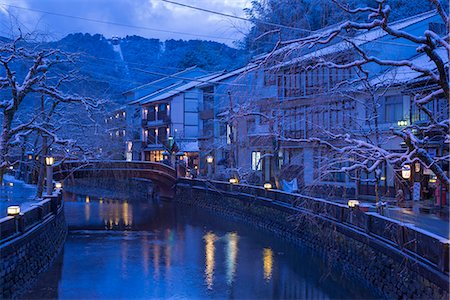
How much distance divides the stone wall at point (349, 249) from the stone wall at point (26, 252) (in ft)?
30.2

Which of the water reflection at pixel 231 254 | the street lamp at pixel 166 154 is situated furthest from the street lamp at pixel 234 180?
the street lamp at pixel 166 154

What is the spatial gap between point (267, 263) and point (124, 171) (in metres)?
21.9

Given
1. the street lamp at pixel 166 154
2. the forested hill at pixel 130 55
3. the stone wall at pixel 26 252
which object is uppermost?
the forested hill at pixel 130 55

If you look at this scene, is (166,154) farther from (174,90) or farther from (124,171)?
(124,171)

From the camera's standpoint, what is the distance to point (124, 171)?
3891 cm

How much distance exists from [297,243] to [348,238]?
214 inches

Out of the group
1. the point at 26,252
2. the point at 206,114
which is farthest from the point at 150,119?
the point at 26,252

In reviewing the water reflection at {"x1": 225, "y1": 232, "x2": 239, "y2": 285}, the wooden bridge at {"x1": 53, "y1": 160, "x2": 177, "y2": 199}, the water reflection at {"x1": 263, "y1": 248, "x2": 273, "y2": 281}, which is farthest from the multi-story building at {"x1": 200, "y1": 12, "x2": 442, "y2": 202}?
the wooden bridge at {"x1": 53, "y1": 160, "x2": 177, "y2": 199}

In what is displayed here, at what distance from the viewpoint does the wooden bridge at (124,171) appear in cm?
3664

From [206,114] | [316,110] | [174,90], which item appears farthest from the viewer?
[174,90]

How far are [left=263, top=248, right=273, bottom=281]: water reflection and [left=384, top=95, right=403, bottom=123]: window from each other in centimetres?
1117

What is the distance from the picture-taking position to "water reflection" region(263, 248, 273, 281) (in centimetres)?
1773

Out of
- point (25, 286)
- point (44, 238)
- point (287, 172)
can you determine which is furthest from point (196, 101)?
point (25, 286)

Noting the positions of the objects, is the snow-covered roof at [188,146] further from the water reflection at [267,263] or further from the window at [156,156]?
the water reflection at [267,263]
